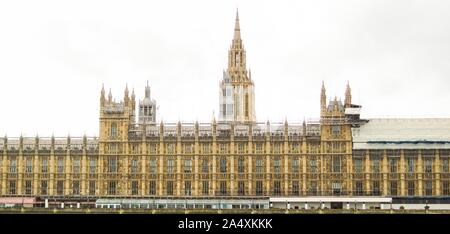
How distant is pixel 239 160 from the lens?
178 m

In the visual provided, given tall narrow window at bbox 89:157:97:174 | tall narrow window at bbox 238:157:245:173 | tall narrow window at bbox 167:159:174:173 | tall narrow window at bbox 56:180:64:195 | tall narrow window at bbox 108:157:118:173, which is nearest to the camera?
tall narrow window at bbox 238:157:245:173

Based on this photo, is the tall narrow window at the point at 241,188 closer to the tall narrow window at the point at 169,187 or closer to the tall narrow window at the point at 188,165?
the tall narrow window at the point at 188,165

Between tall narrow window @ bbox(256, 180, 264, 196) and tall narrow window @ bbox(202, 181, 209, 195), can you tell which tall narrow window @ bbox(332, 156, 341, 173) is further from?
tall narrow window @ bbox(202, 181, 209, 195)

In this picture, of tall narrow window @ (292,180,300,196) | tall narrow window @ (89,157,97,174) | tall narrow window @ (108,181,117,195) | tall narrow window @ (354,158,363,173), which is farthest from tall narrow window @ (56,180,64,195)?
tall narrow window @ (354,158,363,173)

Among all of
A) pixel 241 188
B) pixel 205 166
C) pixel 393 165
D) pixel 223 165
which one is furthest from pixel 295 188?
pixel 393 165

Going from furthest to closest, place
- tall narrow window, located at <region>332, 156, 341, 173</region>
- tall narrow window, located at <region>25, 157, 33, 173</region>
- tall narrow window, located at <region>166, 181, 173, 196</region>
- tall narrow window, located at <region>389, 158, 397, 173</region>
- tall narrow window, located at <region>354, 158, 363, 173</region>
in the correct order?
tall narrow window, located at <region>25, 157, 33, 173</region>
tall narrow window, located at <region>166, 181, 173, 196</region>
tall narrow window, located at <region>332, 156, 341, 173</region>
tall narrow window, located at <region>354, 158, 363, 173</region>
tall narrow window, located at <region>389, 158, 397, 173</region>

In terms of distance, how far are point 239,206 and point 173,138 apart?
57.8ft

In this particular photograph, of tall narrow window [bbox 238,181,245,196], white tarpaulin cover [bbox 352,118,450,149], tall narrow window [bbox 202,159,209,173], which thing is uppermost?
white tarpaulin cover [bbox 352,118,450,149]

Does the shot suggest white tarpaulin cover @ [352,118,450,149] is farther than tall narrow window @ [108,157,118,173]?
No

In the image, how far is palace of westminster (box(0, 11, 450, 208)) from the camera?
175 meters

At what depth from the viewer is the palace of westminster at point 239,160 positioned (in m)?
175

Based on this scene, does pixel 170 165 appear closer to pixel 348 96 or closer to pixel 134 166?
pixel 134 166
